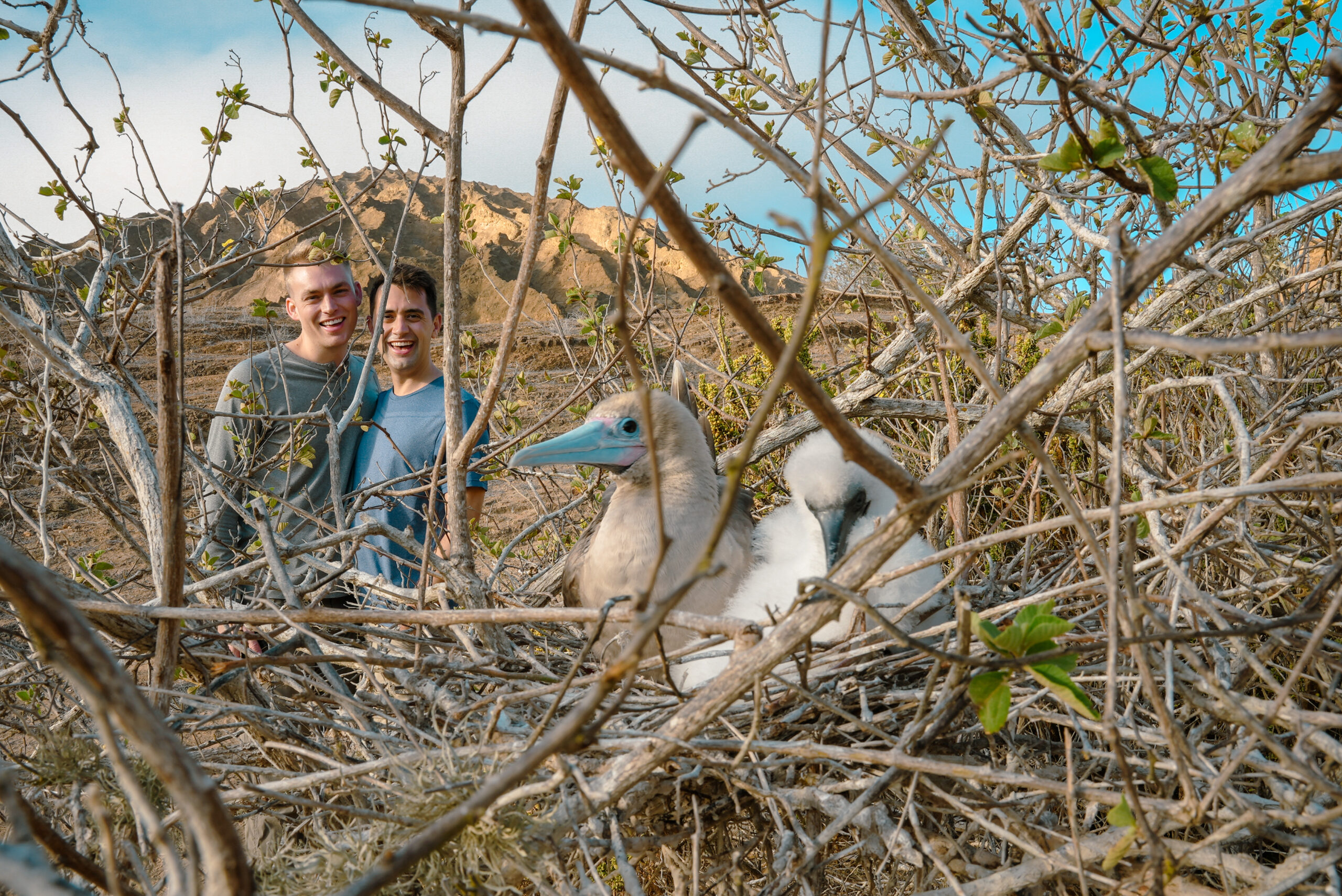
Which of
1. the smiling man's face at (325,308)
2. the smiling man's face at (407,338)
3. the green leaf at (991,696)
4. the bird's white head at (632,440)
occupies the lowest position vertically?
the green leaf at (991,696)

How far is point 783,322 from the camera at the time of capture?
480 centimetres

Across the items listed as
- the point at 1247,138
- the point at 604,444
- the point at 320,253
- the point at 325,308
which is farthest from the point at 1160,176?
the point at 325,308

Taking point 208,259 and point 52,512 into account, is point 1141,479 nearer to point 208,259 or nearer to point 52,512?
point 208,259

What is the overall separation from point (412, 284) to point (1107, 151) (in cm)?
302

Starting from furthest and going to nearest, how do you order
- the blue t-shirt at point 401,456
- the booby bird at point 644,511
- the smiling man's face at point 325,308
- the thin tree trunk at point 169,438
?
the smiling man's face at point 325,308 < the blue t-shirt at point 401,456 < the booby bird at point 644,511 < the thin tree trunk at point 169,438

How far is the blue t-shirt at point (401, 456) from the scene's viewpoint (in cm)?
331

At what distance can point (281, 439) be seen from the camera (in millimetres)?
3742

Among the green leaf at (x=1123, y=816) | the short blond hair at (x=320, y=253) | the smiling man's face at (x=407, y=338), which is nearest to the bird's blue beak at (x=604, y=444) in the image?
the short blond hair at (x=320, y=253)

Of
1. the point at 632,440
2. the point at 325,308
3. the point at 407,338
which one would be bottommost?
the point at 632,440

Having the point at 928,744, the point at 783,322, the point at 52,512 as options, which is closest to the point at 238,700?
the point at 928,744

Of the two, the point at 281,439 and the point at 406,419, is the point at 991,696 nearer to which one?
the point at 406,419

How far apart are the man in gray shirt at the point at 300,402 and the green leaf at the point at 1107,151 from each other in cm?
241

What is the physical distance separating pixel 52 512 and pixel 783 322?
6614 millimetres

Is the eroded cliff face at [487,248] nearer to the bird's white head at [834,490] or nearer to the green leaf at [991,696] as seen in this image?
the bird's white head at [834,490]
